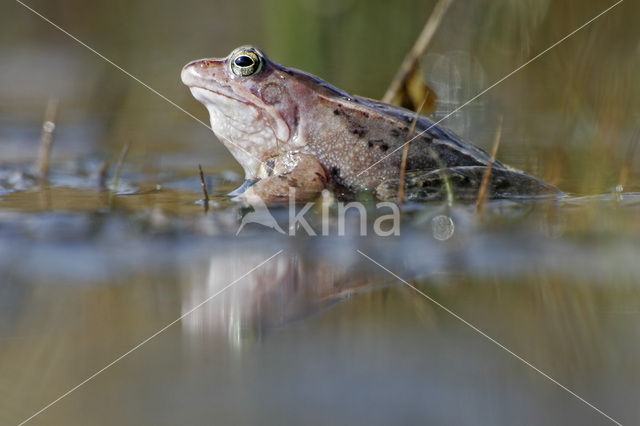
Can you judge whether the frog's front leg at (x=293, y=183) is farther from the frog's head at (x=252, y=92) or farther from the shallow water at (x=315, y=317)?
the shallow water at (x=315, y=317)

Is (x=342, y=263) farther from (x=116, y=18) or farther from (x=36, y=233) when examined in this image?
A: (x=116, y=18)

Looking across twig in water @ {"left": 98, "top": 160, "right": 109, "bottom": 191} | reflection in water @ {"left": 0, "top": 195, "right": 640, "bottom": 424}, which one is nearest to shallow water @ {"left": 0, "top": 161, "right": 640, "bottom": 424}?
reflection in water @ {"left": 0, "top": 195, "right": 640, "bottom": 424}

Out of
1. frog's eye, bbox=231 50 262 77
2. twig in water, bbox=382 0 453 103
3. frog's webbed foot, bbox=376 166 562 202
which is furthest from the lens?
twig in water, bbox=382 0 453 103

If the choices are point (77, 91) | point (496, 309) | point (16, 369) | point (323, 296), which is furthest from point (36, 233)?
point (77, 91)

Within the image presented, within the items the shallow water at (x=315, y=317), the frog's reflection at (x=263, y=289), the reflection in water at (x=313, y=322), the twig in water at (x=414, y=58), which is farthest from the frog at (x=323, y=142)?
the twig in water at (x=414, y=58)

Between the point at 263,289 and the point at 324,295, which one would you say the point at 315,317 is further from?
the point at 263,289

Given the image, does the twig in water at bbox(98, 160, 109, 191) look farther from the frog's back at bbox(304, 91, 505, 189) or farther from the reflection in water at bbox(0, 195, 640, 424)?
the frog's back at bbox(304, 91, 505, 189)

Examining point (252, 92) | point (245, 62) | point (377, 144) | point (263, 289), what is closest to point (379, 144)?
point (377, 144)
